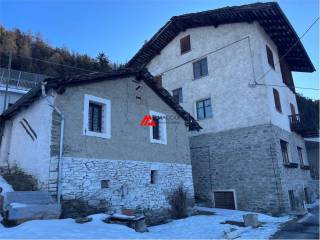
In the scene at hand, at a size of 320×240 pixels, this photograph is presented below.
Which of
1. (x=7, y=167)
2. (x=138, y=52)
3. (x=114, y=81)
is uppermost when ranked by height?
(x=138, y=52)

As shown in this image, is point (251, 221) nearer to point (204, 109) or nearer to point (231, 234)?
point (231, 234)

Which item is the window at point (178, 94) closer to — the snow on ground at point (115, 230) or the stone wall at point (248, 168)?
the stone wall at point (248, 168)

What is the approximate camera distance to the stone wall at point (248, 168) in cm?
1282

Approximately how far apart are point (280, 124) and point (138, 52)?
10.4 metres

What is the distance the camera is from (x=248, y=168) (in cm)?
1370

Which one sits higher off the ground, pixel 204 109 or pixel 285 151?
pixel 204 109

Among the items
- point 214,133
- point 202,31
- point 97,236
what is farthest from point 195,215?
point 202,31

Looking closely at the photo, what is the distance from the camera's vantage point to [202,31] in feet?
55.7

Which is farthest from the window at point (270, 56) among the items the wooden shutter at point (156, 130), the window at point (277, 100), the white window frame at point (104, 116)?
the white window frame at point (104, 116)

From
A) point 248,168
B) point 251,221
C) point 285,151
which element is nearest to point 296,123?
point 285,151

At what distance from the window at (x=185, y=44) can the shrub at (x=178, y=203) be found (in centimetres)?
935

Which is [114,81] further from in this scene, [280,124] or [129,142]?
[280,124]

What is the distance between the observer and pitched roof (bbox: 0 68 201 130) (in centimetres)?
870

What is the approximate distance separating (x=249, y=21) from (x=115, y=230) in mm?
12637
